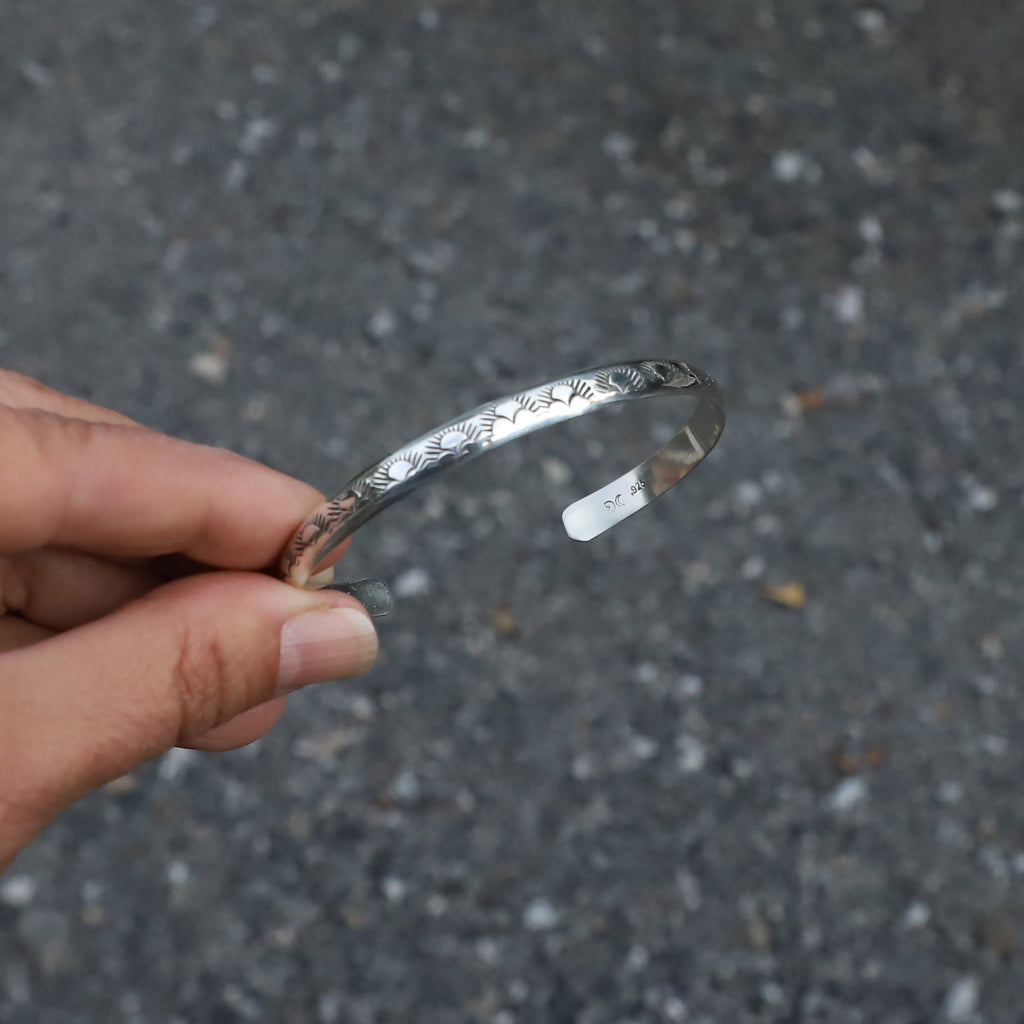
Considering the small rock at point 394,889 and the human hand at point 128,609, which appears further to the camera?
the small rock at point 394,889

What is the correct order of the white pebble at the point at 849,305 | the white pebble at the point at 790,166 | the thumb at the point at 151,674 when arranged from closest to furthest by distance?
the thumb at the point at 151,674 → the white pebble at the point at 849,305 → the white pebble at the point at 790,166

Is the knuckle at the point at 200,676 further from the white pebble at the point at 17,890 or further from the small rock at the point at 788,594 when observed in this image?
the small rock at the point at 788,594

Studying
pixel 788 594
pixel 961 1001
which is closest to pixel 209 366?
pixel 788 594

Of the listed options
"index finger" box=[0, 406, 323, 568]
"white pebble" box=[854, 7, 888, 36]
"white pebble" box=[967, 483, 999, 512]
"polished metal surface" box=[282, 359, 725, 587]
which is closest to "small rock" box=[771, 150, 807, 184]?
"white pebble" box=[854, 7, 888, 36]

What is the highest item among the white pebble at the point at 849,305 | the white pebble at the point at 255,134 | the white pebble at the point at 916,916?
the white pebble at the point at 255,134

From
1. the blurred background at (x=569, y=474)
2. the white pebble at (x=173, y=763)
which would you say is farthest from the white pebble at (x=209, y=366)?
the white pebble at (x=173, y=763)

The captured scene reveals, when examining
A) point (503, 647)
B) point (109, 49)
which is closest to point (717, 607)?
point (503, 647)
